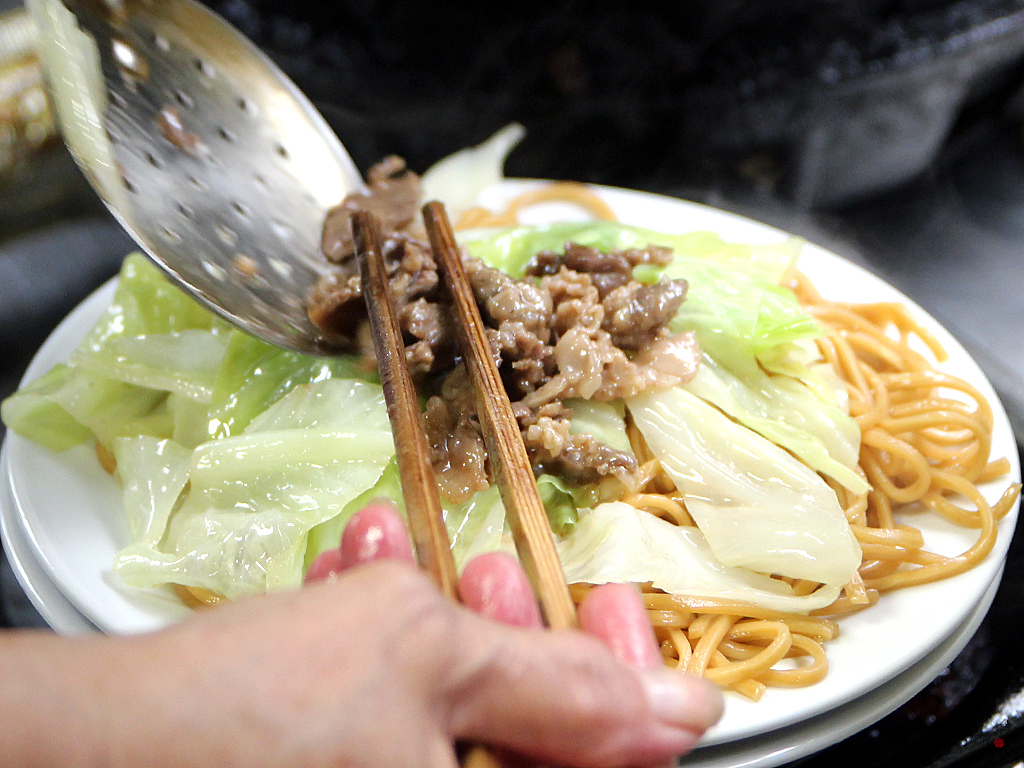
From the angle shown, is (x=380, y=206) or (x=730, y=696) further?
(x=380, y=206)

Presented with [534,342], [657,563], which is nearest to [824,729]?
[657,563]

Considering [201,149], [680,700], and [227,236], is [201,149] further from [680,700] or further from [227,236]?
[680,700]

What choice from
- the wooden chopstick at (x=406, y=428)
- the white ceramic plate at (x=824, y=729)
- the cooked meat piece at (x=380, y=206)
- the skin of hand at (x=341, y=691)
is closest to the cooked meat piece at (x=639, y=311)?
the wooden chopstick at (x=406, y=428)

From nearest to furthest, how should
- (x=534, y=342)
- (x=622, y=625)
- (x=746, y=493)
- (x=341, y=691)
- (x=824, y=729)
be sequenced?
(x=341, y=691), (x=622, y=625), (x=824, y=729), (x=746, y=493), (x=534, y=342)

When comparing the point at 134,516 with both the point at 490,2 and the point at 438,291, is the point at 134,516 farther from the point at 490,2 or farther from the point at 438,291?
the point at 490,2

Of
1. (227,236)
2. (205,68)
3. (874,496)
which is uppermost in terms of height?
(205,68)

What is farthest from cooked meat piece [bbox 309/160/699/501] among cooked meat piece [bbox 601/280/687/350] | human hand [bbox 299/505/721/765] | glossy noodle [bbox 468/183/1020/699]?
human hand [bbox 299/505/721/765]

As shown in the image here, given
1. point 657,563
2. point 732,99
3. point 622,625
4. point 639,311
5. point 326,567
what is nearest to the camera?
point 622,625
